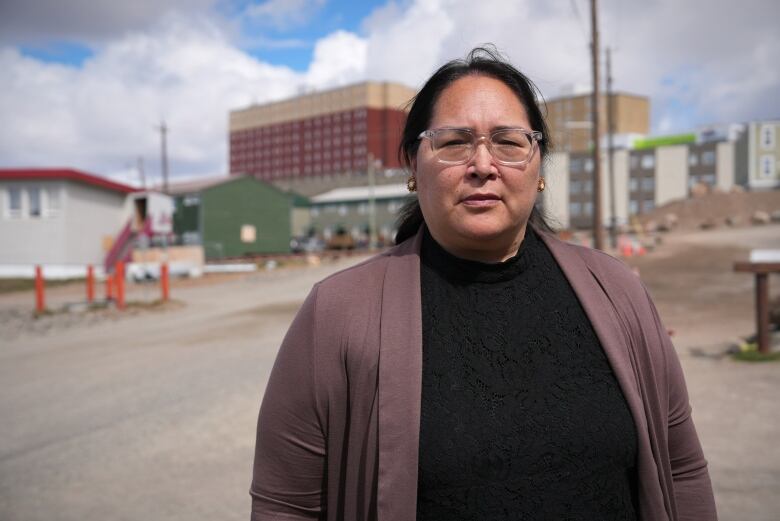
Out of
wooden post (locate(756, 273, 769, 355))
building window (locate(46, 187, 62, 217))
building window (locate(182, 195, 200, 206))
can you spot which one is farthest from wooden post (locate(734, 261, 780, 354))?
building window (locate(182, 195, 200, 206))

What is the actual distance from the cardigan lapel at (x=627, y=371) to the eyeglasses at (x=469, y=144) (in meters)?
0.39

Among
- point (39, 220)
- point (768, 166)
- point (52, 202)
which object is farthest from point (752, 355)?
point (768, 166)

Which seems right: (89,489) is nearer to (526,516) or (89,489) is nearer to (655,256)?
(526,516)

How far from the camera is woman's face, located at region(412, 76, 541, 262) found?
1.80 metres

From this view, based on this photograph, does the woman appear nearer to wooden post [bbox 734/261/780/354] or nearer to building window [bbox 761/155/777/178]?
wooden post [bbox 734/261/780/354]

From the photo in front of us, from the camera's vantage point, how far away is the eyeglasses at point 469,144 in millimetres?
1831

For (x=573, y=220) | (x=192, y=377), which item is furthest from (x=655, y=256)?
(x=573, y=220)

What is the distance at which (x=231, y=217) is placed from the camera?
39.2 m

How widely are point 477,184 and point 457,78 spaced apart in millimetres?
306

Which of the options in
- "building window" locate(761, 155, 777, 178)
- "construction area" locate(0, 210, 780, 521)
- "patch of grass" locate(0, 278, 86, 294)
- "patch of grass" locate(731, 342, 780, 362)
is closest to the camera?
"construction area" locate(0, 210, 780, 521)

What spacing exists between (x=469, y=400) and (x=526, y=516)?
1.01 ft

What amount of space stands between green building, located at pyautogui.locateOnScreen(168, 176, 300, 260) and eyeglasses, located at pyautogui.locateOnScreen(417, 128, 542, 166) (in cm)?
3675

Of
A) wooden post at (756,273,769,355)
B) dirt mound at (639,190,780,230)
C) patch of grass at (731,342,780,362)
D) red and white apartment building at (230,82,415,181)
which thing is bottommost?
patch of grass at (731,342,780,362)

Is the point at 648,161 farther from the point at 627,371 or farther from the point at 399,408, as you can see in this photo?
the point at 399,408
